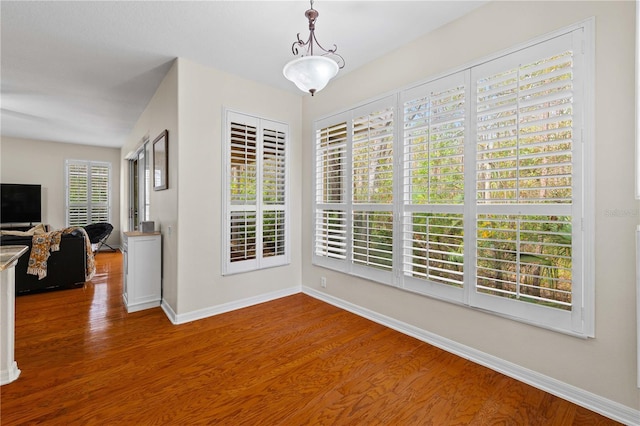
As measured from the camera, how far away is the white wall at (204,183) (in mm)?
3012

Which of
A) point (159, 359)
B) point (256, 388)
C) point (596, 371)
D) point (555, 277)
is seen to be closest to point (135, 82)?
point (159, 359)

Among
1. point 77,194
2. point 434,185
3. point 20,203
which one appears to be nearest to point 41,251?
point 20,203

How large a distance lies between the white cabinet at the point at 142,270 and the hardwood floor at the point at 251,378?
264 millimetres

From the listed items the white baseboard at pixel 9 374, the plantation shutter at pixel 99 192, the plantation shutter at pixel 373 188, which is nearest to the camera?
the white baseboard at pixel 9 374

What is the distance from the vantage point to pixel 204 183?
315cm

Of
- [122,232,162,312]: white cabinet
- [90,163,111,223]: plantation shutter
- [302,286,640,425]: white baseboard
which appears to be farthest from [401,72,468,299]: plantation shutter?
[90,163,111,223]: plantation shutter

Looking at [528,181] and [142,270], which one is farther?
[142,270]

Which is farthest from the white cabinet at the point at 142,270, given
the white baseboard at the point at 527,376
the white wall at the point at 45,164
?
the white wall at the point at 45,164

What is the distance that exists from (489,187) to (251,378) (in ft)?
7.25

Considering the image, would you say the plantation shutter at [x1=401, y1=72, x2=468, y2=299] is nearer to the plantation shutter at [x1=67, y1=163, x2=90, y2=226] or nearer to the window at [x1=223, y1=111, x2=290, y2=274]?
the window at [x1=223, y1=111, x2=290, y2=274]

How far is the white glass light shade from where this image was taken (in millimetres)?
1774

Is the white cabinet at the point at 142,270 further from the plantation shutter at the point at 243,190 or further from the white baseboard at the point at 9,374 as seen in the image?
the white baseboard at the point at 9,374

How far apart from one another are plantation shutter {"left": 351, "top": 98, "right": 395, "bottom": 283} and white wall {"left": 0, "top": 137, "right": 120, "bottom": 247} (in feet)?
24.8

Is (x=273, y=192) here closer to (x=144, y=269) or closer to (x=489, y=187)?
(x=144, y=269)
